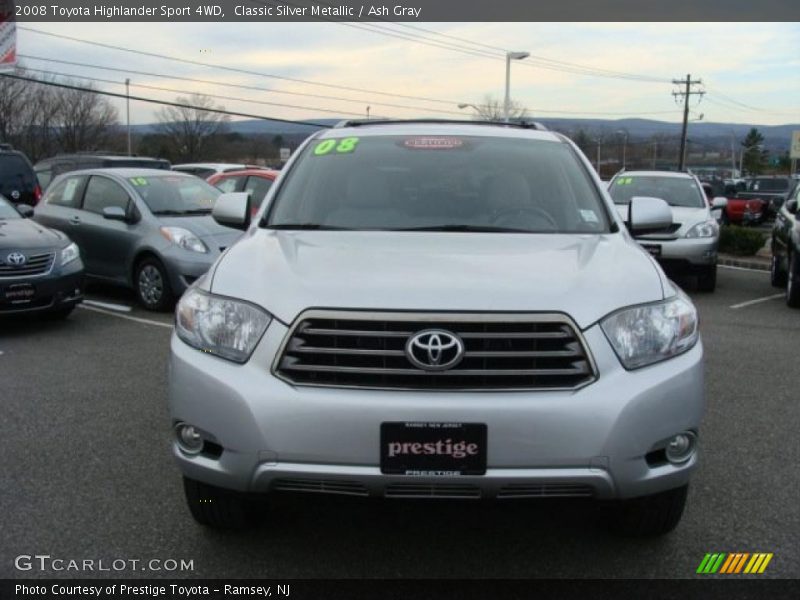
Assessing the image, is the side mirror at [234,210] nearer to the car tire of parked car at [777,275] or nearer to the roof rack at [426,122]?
the roof rack at [426,122]

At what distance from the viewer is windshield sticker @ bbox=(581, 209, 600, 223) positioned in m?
3.87

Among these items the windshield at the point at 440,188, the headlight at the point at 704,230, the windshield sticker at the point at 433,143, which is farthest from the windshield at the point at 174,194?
the headlight at the point at 704,230

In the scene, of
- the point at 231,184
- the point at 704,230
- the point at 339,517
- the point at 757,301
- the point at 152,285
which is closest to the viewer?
the point at 339,517

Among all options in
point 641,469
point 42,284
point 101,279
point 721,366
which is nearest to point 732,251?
point 721,366

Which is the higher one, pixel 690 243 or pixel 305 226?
pixel 305 226

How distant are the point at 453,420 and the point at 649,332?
812 millimetres

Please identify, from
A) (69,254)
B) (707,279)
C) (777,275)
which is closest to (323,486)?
(69,254)

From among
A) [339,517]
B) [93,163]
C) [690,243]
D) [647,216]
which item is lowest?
[339,517]

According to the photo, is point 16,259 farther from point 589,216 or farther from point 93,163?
point 93,163

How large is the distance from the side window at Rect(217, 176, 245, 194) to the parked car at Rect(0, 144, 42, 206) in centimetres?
296

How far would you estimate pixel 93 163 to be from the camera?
52.3 ft

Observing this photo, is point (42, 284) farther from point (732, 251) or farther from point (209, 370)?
point (732, 251)

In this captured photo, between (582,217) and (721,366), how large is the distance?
131 inches

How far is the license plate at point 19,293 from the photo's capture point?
24.4 feet
